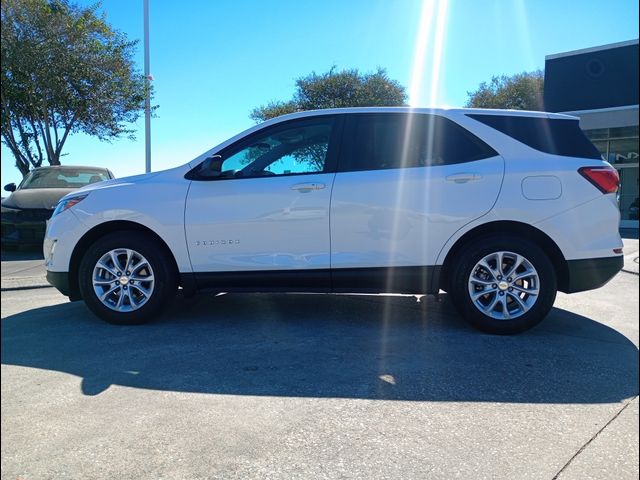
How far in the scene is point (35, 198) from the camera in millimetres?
8648

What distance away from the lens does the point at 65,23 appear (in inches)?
83.8

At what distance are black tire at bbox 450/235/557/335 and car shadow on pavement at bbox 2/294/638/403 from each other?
4.8 inches

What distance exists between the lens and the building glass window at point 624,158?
17.5 m

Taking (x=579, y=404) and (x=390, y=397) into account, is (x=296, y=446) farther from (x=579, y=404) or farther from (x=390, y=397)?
(x=579, y=404)

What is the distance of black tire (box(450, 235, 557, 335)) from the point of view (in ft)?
13.4

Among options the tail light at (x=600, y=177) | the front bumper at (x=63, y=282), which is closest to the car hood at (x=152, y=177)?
the front bumper at (x=63, y=282)

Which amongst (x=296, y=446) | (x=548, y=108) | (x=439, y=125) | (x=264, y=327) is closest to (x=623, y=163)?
(x=548, y=108)

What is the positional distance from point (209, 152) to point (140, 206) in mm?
772

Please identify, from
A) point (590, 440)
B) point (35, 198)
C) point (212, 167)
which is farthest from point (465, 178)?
point (35, 198)

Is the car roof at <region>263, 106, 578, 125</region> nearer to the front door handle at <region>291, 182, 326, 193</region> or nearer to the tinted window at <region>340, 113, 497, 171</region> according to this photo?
the tinted window at <region>340, 113, 497, 171</region>

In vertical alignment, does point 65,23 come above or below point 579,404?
above

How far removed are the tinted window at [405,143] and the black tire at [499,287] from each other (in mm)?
760

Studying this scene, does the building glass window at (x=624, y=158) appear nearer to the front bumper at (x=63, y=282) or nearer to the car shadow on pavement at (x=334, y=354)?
the car shadow on pavement at (x=334, y=354)

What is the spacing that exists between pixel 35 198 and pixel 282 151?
6.16 metres
